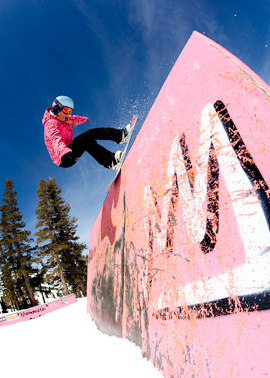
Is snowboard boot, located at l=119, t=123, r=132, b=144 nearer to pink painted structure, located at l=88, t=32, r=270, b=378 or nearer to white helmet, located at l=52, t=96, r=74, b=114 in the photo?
white helmet, located at l=52, t=96, r=74, b=114

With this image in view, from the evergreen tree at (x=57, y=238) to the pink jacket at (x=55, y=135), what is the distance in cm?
1718

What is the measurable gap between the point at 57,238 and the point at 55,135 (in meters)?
18.7

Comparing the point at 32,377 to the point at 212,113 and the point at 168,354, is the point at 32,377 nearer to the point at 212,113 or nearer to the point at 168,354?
the point at 168,354

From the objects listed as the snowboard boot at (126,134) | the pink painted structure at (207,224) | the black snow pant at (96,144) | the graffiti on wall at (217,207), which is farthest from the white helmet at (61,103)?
the graffiti on wall at (217,207)

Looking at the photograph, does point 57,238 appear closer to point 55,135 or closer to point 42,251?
point 42,251

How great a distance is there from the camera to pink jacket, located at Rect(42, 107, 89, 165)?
2.67 m

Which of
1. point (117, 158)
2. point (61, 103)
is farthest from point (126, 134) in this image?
point (61, 103)

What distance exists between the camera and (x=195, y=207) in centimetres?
94

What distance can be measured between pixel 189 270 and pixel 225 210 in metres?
0.38

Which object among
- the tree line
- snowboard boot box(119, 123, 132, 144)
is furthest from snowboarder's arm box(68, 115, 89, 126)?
the tree line

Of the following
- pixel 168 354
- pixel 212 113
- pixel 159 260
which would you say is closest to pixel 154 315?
pixel 168 354

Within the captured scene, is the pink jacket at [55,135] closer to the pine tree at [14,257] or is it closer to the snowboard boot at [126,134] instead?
the snowboard boot at [126,134]

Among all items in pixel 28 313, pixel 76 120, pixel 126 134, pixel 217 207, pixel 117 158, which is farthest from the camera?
pixel 28 313

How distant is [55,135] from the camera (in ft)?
9.30
